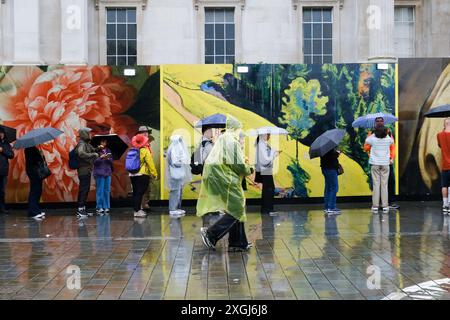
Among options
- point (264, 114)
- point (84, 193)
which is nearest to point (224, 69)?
point (264, 114)

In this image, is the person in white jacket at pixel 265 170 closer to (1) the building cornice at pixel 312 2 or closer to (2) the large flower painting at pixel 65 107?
(2) the large flower painting at pixel 65 107

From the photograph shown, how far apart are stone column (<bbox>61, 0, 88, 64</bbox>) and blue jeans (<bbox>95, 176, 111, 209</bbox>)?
8.21m

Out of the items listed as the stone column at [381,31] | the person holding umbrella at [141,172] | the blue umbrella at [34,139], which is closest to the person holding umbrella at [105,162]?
the person holding umbrella at [141,172]

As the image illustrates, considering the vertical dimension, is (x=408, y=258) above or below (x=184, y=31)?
below

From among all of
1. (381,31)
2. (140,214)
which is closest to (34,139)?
(140,214)

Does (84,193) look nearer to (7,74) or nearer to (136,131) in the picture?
(136,131)

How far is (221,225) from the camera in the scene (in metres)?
10.1

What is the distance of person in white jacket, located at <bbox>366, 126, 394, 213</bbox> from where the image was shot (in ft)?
50.4

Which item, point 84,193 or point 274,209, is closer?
point 84,193

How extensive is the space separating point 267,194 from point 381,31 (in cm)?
1028

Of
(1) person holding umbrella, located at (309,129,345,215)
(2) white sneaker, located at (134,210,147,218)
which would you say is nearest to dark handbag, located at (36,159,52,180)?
(2) white sneaker, located at (134,210,147,218)

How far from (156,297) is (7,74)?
10958 millimetres

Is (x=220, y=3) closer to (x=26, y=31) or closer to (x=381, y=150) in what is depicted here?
(x=26, y=31)

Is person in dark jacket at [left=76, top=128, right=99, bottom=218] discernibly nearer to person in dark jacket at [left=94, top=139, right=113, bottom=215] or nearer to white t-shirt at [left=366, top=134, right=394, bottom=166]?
person in dark jacket at [left=94, top=139, right=113, bottom=215]
